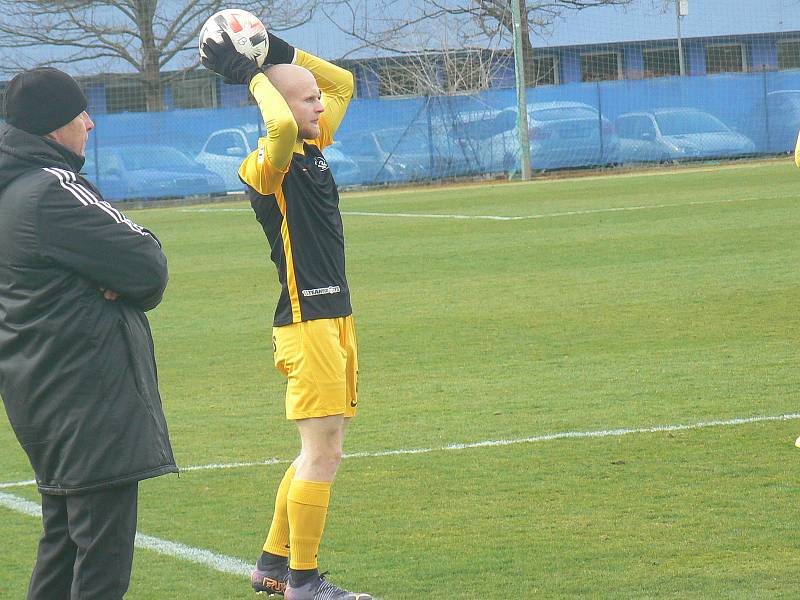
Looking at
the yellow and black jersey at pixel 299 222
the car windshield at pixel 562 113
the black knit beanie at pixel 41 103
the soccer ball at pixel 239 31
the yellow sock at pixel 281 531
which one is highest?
the car windshield at pixel 562 113

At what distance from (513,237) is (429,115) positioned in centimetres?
1331

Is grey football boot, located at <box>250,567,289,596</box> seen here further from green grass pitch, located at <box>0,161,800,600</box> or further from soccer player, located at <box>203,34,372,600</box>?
green grass pitch, located at <box>0,161,800,600</box>

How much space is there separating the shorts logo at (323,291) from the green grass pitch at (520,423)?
112cm

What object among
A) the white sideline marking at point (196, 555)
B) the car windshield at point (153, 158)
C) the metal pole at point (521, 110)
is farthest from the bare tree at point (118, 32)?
the white sideline marking at point (196, 555)

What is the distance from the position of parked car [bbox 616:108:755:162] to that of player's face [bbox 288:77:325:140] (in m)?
26.0

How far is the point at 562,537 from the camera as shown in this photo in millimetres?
5414

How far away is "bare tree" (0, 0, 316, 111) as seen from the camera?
119ft

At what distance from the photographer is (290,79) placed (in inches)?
193

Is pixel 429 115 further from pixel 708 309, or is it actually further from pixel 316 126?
pixel 316 126

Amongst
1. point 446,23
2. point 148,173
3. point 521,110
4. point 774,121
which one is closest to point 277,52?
point 521,110

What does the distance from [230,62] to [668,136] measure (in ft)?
87.0

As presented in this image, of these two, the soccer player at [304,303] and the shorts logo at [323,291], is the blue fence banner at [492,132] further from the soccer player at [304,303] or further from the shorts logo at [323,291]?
the shorts logo at [323,291]

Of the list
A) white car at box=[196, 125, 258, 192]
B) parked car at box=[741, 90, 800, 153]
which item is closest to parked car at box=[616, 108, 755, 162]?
→ parked car at box=[741, 90, 800, 153]

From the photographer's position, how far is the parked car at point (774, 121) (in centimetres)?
3062
